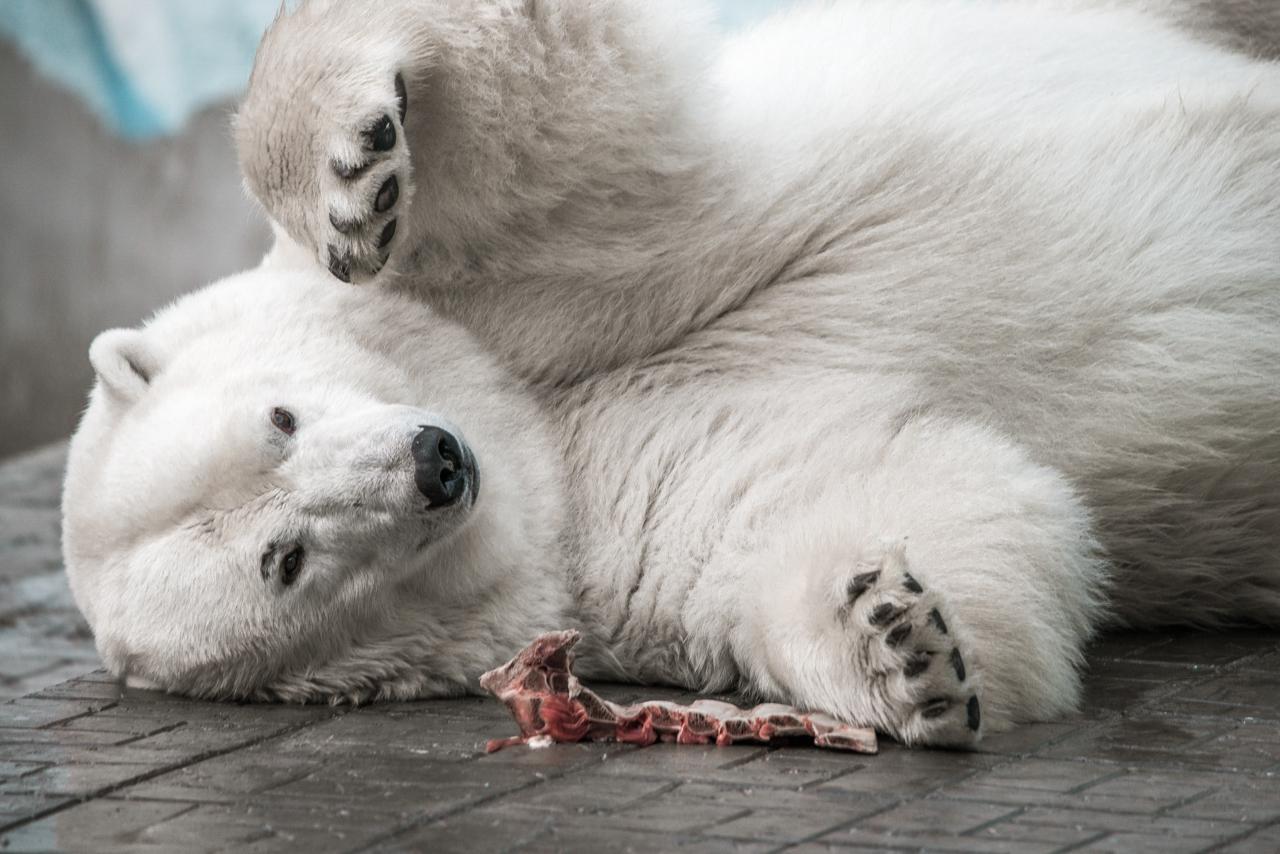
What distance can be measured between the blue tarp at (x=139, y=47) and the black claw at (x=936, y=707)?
7857mm

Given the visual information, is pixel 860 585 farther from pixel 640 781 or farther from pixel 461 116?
pixel 461 116

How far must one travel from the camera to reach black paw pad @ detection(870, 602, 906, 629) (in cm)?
244

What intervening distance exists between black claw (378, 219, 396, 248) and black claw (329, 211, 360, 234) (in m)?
0.06

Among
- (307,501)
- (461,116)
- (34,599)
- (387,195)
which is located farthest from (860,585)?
(34,599)

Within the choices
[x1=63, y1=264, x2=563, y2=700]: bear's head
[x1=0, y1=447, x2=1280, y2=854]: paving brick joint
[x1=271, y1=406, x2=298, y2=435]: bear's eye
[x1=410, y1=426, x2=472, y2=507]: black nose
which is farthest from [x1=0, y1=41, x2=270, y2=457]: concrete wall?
[x1=410, y1=426, x2=472, y2=507]: black nose

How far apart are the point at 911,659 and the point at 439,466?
970 millimetres

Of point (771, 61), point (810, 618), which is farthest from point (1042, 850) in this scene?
point (771, 61)

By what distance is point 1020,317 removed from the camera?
9.93 feet

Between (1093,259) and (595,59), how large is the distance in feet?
3.76

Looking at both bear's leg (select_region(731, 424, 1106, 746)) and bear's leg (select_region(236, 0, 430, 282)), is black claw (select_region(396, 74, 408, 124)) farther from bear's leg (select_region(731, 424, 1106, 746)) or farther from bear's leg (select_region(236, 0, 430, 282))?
bear's leg (select_region(731, 424, 1106, 746))

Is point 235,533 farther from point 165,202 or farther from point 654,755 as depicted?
point 165,202

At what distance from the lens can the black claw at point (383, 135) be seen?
9.21 feet

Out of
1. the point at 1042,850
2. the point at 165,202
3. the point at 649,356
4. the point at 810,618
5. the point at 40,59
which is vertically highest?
the point at 40,59

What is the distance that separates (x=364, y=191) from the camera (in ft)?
9.21
